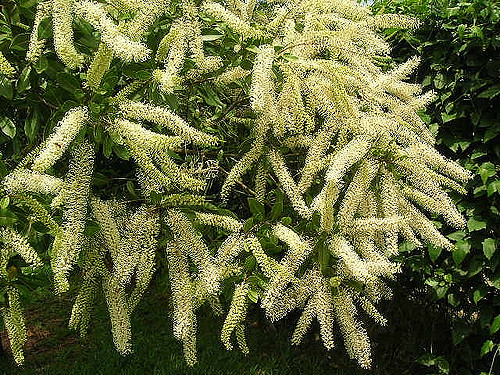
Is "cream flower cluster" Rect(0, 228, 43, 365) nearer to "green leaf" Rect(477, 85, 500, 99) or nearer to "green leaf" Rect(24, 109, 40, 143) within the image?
"green leaf" Rect(24, 109, 40, 143)

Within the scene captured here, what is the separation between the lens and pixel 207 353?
492cm

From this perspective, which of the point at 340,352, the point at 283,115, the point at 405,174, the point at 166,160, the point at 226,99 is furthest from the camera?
the point at 340,352

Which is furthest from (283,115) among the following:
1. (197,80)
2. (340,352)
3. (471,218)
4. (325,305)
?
(340,352)

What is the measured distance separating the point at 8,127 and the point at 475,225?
2.80 metres

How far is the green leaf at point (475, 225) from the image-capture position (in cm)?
366

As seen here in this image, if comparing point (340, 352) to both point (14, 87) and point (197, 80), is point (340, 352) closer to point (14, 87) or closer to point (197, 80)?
point (197, 80)

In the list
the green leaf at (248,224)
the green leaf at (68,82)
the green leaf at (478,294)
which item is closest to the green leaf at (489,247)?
the green leaf at (478,294)

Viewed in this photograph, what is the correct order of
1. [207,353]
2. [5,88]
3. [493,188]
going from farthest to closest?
[207,353], [493,188], [5,88]

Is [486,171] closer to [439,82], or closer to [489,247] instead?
[489,247]

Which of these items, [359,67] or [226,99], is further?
[226,99]

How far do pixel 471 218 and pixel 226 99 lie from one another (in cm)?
175

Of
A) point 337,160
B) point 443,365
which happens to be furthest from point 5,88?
point 443,365

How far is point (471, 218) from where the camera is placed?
12.2ft

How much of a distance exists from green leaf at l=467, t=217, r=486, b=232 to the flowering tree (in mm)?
968
